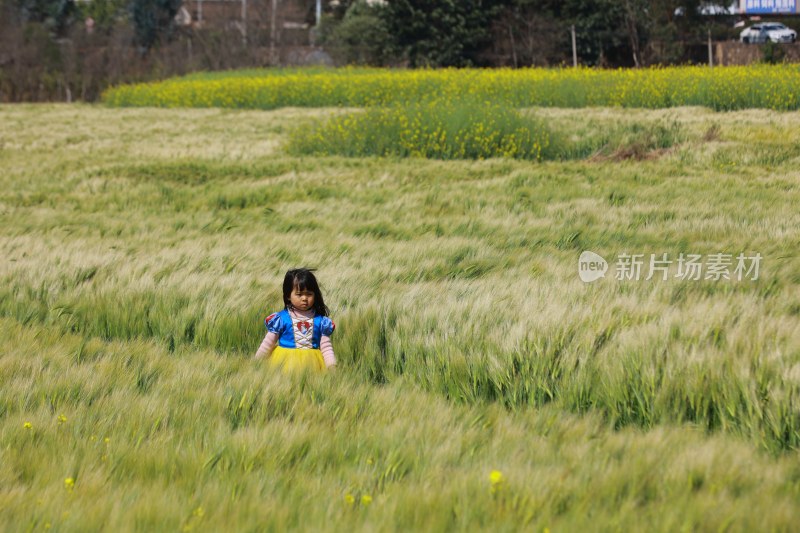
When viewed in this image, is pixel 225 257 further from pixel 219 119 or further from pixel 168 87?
pixel 168 87

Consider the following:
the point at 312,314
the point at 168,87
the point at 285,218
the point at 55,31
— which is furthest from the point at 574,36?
the point at 55,31

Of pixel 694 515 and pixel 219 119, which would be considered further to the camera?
pixel 219 119

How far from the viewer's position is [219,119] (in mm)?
21328

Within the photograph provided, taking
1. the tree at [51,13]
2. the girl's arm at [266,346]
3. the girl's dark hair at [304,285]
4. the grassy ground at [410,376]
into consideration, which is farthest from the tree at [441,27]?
→ the girl's arm at [266,346]

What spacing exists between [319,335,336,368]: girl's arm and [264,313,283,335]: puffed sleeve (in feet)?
0.64

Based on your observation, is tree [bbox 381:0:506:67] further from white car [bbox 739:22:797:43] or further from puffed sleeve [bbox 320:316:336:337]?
puffed sleeve [bbox 320:316:336:337]

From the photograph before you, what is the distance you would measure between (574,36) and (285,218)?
2819 cm

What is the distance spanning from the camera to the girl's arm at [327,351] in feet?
12.1

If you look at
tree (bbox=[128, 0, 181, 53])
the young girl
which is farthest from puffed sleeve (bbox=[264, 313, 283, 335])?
tree (bbox=[128, 0, 181, 53])

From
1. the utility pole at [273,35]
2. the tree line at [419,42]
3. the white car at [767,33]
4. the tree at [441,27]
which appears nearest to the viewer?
the tree line at [419,42]

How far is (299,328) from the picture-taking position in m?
3.82

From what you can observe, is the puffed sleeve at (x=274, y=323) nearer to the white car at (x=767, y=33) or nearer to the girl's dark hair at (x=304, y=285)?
the girl's dark hair at (x=304, y=285)

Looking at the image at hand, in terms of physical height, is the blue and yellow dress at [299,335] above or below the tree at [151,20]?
below

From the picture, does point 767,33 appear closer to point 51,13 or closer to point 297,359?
point 297,359
